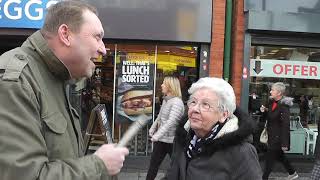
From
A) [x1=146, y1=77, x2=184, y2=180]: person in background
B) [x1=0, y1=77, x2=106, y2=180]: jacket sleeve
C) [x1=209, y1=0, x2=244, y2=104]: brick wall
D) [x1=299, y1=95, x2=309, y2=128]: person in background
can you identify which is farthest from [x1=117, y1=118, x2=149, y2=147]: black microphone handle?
[x1=299, y1=95, x2=309, y2=128]: person in background

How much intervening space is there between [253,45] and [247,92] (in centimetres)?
92

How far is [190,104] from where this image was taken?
124 inches

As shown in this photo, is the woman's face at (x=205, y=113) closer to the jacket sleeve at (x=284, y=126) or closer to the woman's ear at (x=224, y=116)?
the woman's ear at (x=224, y=116)

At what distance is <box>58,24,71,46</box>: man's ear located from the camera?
6.41 feet

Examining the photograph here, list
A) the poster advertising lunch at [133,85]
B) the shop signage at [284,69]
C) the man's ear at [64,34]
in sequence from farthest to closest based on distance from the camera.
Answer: the shop signage at [284,69]
the poster advertising lunch at [133,85]
the man's ear at [64,34]

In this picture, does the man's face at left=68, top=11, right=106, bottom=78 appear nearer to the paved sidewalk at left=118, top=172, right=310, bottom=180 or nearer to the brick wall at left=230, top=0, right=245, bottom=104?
the paved sidewalk at left=118, top=172, right=310, bottom=180

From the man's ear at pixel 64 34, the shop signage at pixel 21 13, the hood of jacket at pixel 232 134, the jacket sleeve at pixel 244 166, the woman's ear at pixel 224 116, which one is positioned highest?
the shop signage at pixel 21 13

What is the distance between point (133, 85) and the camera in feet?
29.8

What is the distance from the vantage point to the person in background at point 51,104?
1.69m

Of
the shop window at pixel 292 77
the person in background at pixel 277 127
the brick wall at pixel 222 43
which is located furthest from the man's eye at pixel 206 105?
the shop window at pixel 292 77

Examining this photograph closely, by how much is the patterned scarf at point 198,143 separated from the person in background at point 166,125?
Result: 12.5ft

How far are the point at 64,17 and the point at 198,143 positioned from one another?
1.41 m

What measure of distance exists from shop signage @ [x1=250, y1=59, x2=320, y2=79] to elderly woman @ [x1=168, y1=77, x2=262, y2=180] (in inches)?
245

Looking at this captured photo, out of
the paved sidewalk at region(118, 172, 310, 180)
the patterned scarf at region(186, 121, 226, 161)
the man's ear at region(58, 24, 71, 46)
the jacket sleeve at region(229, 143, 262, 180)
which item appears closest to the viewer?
the man's ear at region(58, 24, 71, 46)
